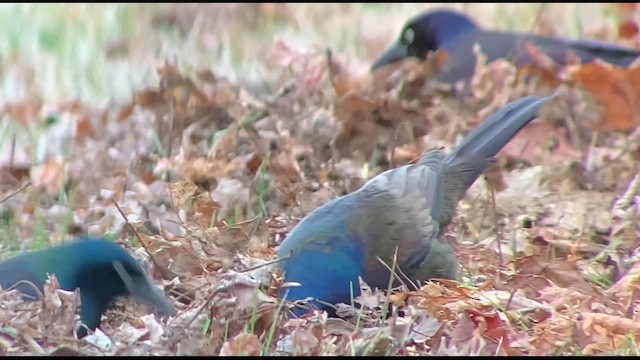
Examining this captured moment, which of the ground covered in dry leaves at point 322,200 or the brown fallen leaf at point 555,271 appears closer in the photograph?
the ground covered in dry leaves at point 322,200

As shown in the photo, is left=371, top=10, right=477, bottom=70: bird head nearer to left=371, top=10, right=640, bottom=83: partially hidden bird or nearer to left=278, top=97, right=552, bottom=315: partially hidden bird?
left=371, top=10, right=640, bottom=83: partially hidden bird

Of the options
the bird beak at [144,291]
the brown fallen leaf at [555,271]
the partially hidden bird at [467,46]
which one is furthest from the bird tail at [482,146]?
the bird beak at [144,291]

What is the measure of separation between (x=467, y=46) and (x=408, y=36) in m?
0.69

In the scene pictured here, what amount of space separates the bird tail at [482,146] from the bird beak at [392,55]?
1.82 metres

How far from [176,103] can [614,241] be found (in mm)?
2064

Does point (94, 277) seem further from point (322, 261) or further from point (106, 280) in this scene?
point (322, 261)

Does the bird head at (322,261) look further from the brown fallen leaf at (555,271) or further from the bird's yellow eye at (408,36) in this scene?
the bird's yellow eye at (408,36)

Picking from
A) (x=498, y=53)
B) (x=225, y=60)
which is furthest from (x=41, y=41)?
(x=498, y=53)

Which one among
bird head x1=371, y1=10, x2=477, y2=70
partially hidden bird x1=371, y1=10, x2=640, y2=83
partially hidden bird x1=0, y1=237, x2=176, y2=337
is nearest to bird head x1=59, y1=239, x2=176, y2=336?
partially hidden bird x1=0, y1=237, x2=176, y2=337

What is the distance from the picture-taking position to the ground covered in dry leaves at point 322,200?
3.33 metres

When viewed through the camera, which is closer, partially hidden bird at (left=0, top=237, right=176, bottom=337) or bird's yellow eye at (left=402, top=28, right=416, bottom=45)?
partially hidden bird at (left=0, top=237, right=176, bottom=337)

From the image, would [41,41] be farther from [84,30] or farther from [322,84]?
[322,84]

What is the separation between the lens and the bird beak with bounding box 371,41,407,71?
22.1 ft

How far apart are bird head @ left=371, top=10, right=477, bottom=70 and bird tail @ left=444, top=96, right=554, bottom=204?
2144mm
